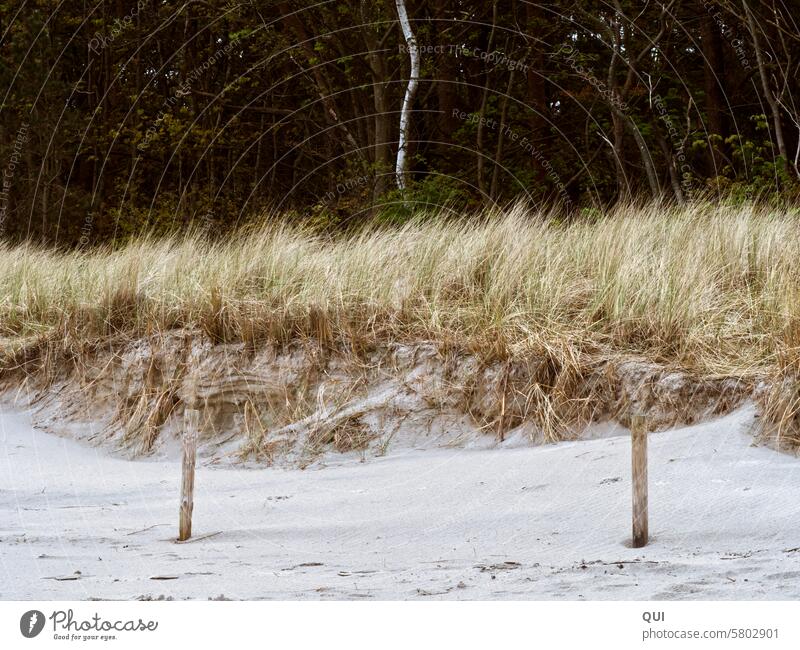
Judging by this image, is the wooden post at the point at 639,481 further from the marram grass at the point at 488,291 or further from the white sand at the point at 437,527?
the marram grass at the point at 488,291

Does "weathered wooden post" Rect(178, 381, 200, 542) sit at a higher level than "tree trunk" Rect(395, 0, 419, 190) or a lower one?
lower

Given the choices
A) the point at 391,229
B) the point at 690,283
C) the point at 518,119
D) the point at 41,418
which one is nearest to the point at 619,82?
the point at 518,119

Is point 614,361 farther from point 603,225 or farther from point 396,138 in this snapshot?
point 396,138

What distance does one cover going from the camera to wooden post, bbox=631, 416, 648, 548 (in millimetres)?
3533

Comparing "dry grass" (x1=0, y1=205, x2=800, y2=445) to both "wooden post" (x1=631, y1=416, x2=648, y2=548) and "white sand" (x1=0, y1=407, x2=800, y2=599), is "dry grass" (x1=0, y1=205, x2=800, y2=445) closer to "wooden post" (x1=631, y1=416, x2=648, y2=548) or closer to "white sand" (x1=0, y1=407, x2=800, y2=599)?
"white sand" (x1=0, y1=407, x2=800, y2=599)

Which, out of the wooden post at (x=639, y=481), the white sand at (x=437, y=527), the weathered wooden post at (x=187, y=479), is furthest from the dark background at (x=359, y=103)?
the wooden post at (x=639, y=481)

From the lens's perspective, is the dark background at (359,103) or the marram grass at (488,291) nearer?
the marram grass at (488,291)

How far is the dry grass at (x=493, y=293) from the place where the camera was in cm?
572

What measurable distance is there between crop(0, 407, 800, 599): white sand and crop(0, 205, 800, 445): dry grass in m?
0.75

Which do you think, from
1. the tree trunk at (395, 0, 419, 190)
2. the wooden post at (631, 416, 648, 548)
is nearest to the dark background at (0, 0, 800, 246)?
the tree trunk at (395, 0, 419, 190)

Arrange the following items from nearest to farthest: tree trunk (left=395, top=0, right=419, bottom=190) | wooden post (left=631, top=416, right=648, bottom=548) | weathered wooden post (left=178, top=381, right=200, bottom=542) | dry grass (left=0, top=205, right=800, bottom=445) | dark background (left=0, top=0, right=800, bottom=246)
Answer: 1. wooden post (left=631, top=416, right=648, bottom=548)
2. weathered wooden post (left=178, top=381, right=200, bottom=542)
3. dry grass (left=0, top=205, right=800, bottom=445)
4. tree trunk (left=395, top=0, right=419, bottom=190)
5. dark background (left=0, top=0, right=800, bottom=246)

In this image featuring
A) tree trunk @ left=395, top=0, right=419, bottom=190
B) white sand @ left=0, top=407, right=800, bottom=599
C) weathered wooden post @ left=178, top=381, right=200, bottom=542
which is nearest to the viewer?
white sand @ left=0, top=407, right=800, bottom=599

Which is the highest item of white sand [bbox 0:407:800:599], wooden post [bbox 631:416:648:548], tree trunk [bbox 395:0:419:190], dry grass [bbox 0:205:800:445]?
tree trunk [bbox 395:0:419:190]

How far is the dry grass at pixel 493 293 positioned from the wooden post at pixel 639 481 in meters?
1.60
